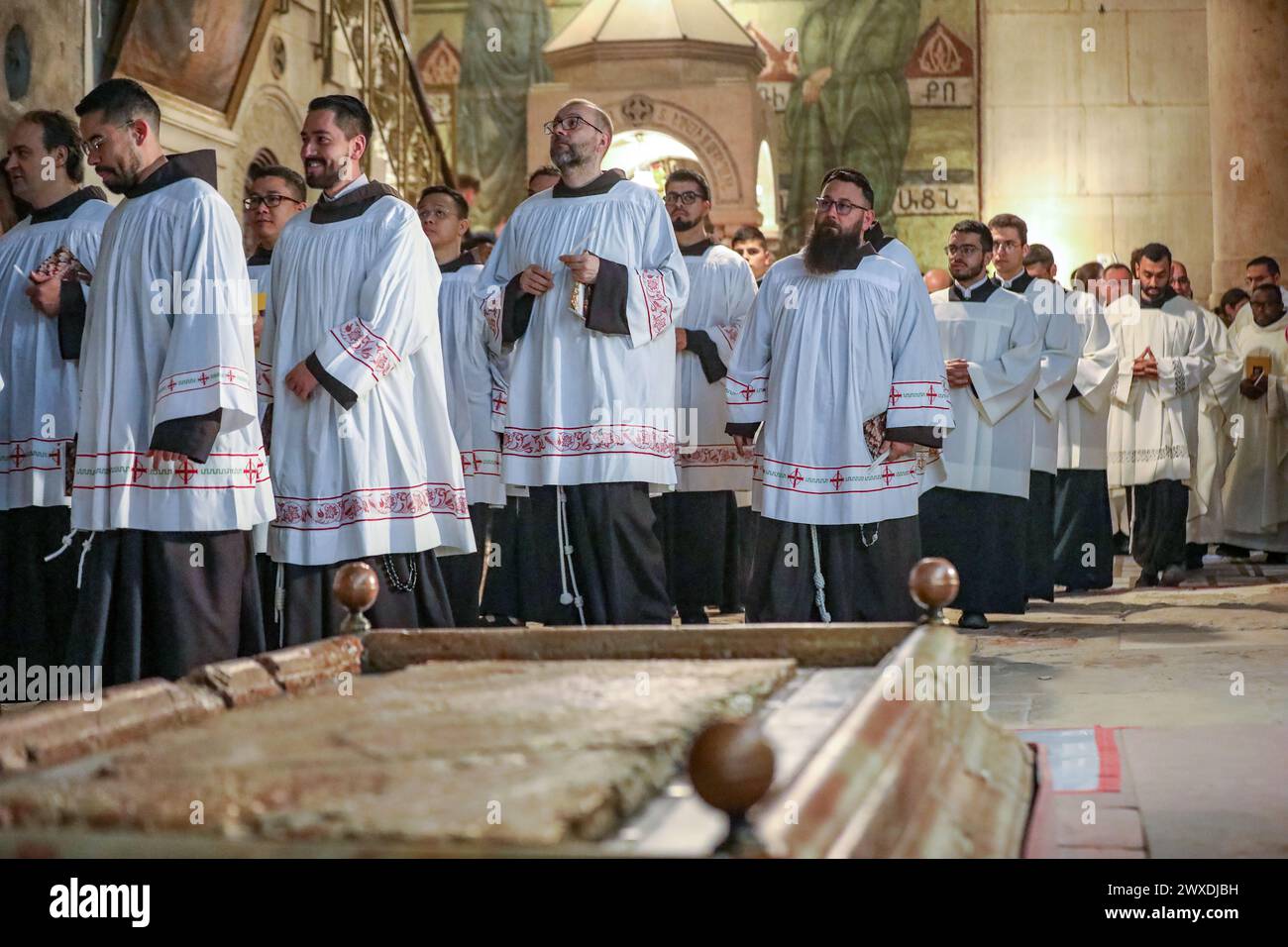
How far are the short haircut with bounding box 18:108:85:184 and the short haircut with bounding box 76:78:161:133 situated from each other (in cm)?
104

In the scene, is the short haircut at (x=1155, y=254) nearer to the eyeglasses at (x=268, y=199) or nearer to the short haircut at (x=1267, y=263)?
the short haircut at (x=1267, y=263)

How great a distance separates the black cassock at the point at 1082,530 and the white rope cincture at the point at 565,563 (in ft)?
15.1

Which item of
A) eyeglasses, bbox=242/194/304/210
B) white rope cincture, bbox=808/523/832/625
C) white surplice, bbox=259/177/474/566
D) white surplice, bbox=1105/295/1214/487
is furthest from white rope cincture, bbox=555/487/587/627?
white surplice, bbox=1105/295/1214/487

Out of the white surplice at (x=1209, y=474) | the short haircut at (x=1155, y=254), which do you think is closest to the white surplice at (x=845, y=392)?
the short haircut at (x=1155, y=254)

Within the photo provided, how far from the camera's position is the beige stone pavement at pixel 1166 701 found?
366 centimetres

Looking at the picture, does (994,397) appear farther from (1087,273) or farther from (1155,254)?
(1087,273)

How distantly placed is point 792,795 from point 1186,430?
10190 millimetres

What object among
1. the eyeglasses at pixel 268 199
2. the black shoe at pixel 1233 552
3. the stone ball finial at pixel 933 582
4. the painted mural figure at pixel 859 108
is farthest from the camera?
the painted mural figure at pixel 859 108

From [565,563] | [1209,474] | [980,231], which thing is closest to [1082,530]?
[980,231]

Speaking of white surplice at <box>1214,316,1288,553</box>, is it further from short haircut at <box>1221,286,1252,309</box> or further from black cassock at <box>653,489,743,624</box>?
black cassock at <box>653,489,743,624</box>

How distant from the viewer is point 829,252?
697 cm

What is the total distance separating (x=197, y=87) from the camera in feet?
35.5
